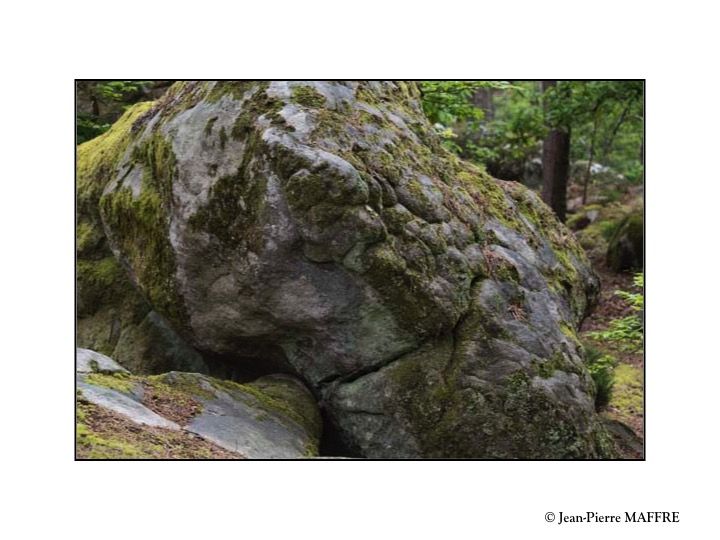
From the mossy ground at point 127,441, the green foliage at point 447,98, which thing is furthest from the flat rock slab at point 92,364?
the green foliage at point 447,98

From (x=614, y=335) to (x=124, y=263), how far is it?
5352mm

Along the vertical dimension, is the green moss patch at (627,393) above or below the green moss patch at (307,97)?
below

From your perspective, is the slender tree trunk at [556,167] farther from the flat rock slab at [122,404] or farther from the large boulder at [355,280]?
the flat rock slab at [122,404]

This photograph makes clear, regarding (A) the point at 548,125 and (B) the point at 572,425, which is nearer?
(B) the point at 572,425

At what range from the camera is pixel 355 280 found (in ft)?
18.7

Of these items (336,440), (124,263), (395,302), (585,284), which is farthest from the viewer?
(585,284)

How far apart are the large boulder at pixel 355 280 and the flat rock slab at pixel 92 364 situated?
0.95 metres

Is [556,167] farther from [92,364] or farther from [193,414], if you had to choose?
[92,364]

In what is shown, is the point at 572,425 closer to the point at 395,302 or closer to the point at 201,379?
the point at 395,302

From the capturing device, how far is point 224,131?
588 cm

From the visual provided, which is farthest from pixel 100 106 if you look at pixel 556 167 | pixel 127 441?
pixel 556 167

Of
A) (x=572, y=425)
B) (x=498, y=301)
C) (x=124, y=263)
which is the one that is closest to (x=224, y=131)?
(x=124, y=263)

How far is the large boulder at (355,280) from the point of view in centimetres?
561

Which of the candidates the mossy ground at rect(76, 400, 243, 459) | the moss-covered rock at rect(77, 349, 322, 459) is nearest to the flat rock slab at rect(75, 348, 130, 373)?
the moss-covered rock at rect(77, 349, 322, 459)
